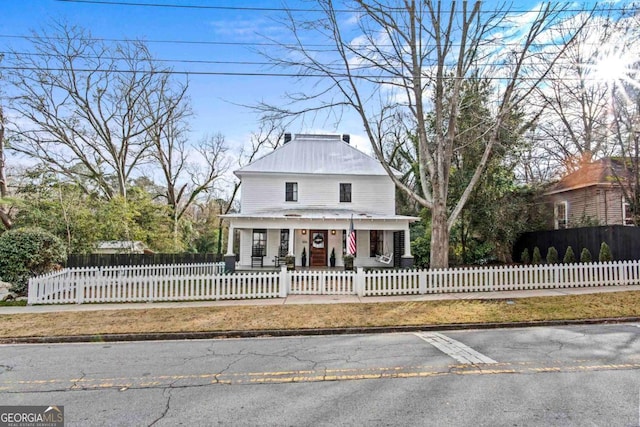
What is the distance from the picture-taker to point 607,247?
1375 cm

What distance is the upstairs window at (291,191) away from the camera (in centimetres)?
1995

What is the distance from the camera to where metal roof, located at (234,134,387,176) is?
20.0 meters

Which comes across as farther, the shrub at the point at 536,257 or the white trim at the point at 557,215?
the white trim at the point at 557,215

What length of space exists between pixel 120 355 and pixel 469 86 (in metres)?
17.6

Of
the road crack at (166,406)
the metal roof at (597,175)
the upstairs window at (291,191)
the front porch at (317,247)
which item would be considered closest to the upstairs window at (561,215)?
the metal roof at (597,175)

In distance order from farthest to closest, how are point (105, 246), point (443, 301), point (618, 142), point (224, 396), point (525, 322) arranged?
1. point (105, 246)
2. point (618, 142)
3. point (443, 301)
4. point (525, 322)
5. point (224, 396)

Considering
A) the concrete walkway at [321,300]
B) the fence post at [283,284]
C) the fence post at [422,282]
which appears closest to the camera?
the concrete walkway at [321,300]

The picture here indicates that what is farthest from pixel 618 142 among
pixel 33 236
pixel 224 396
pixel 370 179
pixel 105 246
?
pixel 105 246

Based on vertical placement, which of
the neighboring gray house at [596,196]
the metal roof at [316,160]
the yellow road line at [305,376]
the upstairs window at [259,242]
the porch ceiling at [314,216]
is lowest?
the yellow road line at [305,376]

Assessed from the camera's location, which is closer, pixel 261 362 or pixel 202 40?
pixel 261 362

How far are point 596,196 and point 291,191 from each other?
16.1 m

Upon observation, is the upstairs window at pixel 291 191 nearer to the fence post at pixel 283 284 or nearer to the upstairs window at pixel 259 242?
the upstairs window at pixel 259 242

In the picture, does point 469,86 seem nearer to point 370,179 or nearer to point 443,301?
point 370,179

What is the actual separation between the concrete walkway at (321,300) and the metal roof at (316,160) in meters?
10.1
